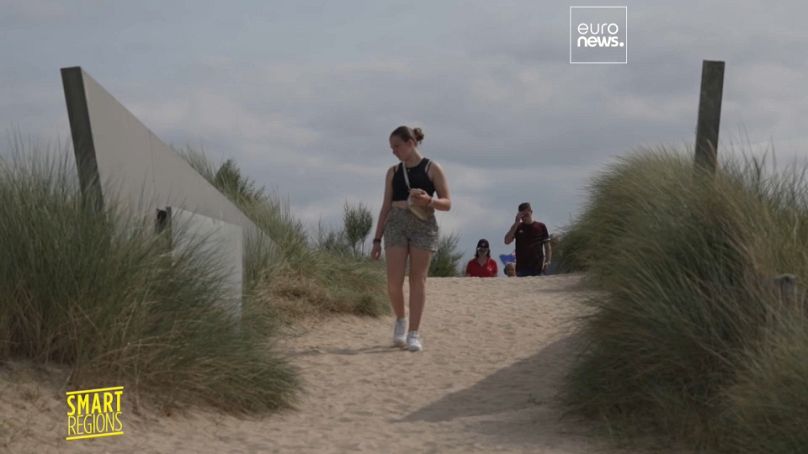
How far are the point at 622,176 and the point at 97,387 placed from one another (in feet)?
27.0

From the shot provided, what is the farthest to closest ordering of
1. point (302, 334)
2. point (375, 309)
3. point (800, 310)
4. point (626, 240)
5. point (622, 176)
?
point (622, 176), point (375, 309), point (302, 334), point (626, 240), point (800, 310)

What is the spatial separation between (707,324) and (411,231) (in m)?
3.36

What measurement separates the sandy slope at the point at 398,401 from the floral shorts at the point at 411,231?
0.93 meters

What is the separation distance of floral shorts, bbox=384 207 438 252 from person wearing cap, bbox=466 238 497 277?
691 cm

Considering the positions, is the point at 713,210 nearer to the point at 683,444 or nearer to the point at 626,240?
the point at 626,240

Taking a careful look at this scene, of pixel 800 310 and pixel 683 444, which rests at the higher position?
pixel 800 310

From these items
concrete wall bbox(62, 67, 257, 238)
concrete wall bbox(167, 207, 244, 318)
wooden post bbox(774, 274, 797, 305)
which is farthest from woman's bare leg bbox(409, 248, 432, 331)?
wooden post bbox(774, 274, 797, 305)

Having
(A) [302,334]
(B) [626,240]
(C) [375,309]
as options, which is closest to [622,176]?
(C) [375,309]

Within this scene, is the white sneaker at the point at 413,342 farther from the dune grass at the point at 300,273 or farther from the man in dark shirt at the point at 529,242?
the man in dark shirt at the point at 529,242

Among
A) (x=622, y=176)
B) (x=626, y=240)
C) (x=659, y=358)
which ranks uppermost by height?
(x=622, y=176)

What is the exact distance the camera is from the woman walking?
346 inches

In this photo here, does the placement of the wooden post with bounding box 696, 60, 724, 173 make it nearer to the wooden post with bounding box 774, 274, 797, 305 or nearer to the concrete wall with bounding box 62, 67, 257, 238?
the wooden post with bounding box 774, 274, 797, 305

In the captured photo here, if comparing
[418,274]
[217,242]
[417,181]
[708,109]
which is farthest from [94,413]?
[708,109]

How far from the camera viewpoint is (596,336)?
6586 millimetres
